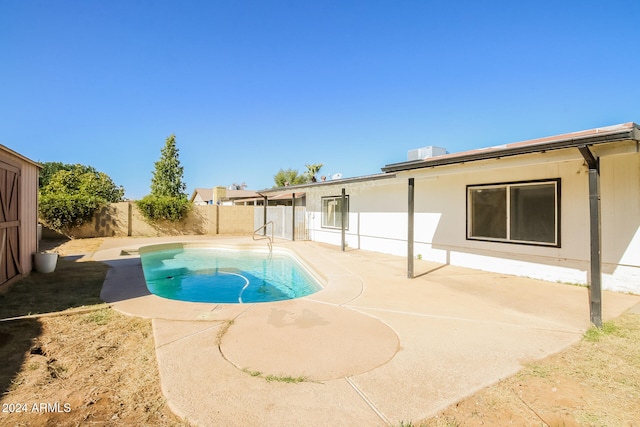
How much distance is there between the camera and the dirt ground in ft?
7.25

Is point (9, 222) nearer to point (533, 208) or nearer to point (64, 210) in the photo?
point (533, 208)

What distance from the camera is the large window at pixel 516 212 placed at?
685 centimetres

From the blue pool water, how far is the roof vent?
650 centimetres

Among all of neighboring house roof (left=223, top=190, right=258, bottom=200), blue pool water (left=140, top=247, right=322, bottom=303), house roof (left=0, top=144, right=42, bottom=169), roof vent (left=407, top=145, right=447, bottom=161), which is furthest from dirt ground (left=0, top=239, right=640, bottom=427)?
neighboring house roof (left=223, top=190, right=258, bottom=200)

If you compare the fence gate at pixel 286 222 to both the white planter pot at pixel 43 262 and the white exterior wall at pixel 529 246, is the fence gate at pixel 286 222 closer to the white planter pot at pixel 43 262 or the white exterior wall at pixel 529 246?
the white exterior wall at pixel 529 246

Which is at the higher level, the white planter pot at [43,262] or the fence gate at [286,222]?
the fence gate at [286,222]

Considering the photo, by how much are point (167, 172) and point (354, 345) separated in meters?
29.4

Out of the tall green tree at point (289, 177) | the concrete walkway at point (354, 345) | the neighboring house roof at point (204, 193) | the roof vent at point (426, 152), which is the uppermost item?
the tall green tree at point (289, 177)

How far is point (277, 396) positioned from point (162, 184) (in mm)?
29834

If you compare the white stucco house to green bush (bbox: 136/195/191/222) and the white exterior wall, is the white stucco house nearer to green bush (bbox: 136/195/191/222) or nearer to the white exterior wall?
the white exterior wall

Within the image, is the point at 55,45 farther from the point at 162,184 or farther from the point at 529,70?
the point at 162,184

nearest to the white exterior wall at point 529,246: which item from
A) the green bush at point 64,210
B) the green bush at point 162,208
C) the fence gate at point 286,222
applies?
the fence gate at point 286,222

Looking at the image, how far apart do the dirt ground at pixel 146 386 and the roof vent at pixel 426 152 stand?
27.8 ft

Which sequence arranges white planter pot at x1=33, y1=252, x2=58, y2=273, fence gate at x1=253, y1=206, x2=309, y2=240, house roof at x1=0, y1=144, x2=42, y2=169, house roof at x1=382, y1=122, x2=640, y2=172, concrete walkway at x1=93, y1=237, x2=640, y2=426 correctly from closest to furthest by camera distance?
concrete walkway at x1=93, y1=237, x2=640, y2=426 → house roof at x1=382, y1=122, x2=640, y2=172 → house roof at x1=0, y1=144, x2=42, y2=169 → white planter pot at x1=33, y1=252, x2=58, y2=273 → fence gate at x1=253, y1=206, x2=309, y2=240
